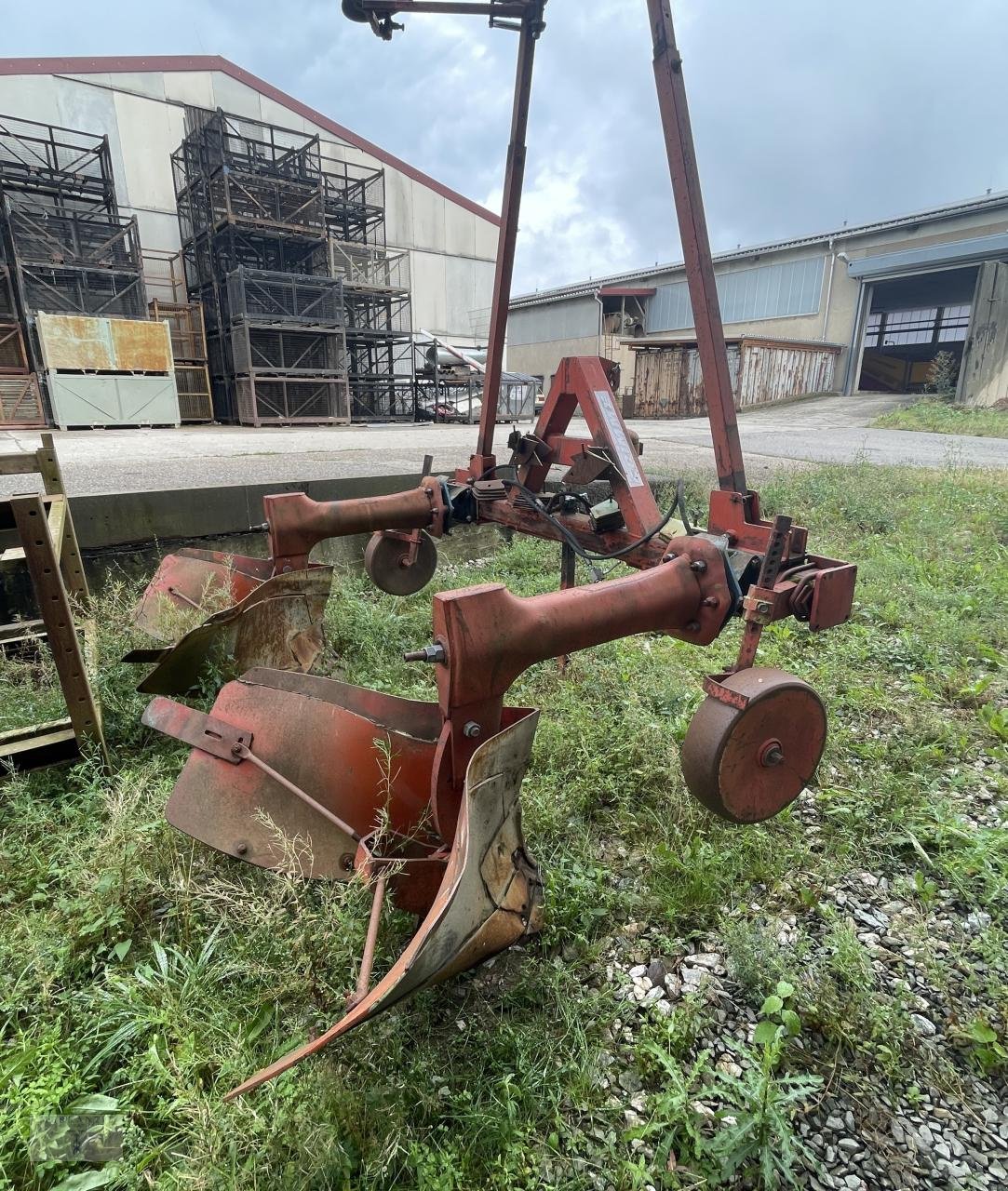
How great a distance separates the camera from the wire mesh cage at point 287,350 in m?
15.9

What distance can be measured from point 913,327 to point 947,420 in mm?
13357

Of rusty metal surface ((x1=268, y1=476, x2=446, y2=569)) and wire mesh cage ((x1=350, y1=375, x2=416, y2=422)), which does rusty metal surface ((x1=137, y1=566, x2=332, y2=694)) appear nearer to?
rusty metal surface ((x1=268, y1=476, x2=446, y2=569))

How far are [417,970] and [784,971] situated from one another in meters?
1.10

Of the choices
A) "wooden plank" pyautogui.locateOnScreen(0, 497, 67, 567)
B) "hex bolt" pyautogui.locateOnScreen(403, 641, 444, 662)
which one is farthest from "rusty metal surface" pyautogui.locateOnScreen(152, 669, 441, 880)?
"wooden plank" pyautogui.locateOnScreen(0, 497, 67, 567)

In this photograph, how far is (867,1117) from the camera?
4.69 ft

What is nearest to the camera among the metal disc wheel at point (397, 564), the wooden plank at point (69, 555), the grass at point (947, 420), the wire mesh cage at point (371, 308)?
the wooden plank at point (69, 555)

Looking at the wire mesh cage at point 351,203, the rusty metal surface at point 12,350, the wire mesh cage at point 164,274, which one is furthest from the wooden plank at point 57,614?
the wire mesh cage at point 351,203

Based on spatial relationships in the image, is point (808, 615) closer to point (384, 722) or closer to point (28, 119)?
point (384, 722)

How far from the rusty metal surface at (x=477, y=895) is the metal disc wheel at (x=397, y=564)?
2.17m

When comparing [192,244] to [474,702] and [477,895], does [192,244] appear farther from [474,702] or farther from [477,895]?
[477,895]

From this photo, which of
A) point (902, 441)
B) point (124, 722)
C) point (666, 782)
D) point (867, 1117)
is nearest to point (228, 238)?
point (902, 441)

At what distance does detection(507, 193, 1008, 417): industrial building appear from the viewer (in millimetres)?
17438

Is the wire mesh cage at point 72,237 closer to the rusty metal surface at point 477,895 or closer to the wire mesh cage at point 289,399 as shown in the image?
the wire mesh cage at point 289,399

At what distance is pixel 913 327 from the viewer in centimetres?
2538
